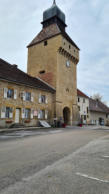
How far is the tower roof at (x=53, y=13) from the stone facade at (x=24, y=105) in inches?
713

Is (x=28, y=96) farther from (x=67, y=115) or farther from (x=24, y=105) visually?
(x=67, y=115)

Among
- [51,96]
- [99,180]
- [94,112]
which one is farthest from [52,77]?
[99,180]

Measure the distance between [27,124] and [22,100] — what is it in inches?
134

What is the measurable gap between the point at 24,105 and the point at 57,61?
1053 cm

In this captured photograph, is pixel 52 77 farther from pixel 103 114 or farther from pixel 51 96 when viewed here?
pixel 103 114

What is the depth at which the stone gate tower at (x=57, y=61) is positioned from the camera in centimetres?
2442

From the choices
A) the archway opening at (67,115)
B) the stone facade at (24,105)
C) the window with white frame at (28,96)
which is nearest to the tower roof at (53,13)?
the stone facade at (24,105)

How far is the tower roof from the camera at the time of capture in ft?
95.4

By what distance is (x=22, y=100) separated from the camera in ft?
60.4

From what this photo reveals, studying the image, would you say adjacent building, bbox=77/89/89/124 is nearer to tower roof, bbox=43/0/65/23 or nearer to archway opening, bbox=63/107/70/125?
archway opening, bbox=63/107/70/125

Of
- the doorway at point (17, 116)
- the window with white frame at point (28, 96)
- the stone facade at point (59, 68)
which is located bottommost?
the doorway at point (17, 116)

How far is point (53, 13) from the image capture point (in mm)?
29156

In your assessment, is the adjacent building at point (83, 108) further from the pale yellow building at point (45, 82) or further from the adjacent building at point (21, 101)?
the adjacent building at point (21, 101)

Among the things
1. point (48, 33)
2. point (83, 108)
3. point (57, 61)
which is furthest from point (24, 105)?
point (83, 108)
